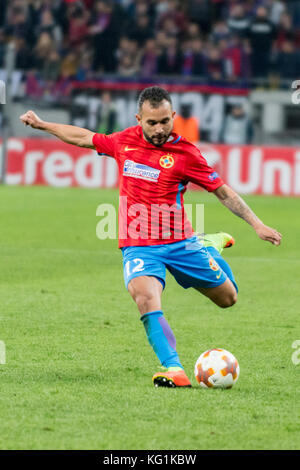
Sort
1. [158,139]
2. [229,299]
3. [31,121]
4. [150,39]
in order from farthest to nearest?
[150,39] → [229,299] → [31,121] → [158,139]

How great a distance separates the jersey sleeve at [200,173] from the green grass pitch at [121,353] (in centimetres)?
124

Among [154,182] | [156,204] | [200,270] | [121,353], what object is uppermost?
[154,182]

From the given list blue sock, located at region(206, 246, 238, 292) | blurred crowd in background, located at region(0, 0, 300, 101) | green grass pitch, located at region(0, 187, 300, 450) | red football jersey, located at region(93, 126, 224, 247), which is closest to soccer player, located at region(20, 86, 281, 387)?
red football jersey, located at region(93, 126, 224, 247)

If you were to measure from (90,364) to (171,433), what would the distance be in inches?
74.2

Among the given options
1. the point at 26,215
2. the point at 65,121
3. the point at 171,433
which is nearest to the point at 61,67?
the point at 65,121

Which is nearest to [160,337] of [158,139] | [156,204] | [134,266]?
[134,266]

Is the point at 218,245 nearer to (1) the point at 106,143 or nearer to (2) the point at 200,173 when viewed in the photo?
(2) the point at 200,173

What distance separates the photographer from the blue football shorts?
20.4ft

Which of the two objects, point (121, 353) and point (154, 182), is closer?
point (154, 182)

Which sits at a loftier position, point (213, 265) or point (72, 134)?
point (72, 134)

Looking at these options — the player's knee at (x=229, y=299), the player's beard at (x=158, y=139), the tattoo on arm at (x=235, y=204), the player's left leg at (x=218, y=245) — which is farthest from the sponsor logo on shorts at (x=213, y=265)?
the player's beard at (x=158, y=139)

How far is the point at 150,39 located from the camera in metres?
24.9

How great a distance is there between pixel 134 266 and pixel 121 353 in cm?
105
